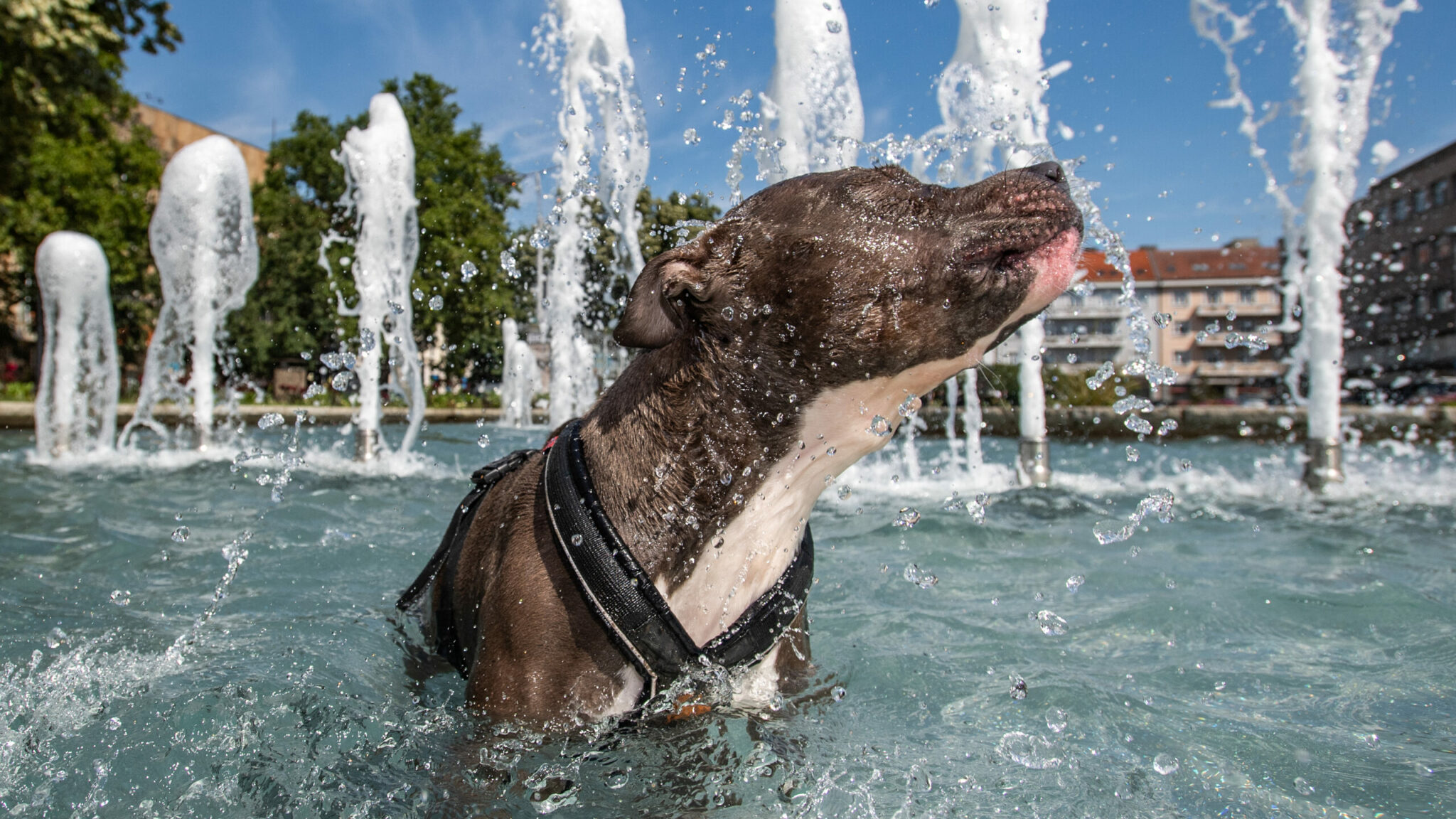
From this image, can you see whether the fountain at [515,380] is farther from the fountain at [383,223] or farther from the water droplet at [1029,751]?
the water droplet at [1029,751]

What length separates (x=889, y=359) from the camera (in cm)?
206

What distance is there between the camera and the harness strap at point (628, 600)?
6.53 ft

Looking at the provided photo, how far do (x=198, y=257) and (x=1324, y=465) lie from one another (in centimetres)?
1351

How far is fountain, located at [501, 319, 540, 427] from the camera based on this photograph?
61.3 feet

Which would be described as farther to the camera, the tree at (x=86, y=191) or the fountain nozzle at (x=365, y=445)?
the tree at (x=86, y=191)

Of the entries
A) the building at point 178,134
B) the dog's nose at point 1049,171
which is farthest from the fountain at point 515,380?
the building at point 178,134

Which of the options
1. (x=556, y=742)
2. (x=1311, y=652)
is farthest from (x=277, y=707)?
(x=1311, y=652)

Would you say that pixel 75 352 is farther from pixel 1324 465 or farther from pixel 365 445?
pixel 1324 465

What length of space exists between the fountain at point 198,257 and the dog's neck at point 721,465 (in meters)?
11.4

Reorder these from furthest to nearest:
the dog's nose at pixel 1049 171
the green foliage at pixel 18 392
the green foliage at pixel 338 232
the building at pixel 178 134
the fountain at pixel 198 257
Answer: the building at pixel 178 134 → the green foliage at pixel 338 232 → the green foliage at pixel 18 392 → the fountain at pixel 198 257 → the dog's nose at pixel 1049 171

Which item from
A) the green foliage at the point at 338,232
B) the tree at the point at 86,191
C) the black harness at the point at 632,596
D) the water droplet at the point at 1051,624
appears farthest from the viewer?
the green foliage at the point at 338,232

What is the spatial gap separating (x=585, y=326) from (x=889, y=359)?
1297cm

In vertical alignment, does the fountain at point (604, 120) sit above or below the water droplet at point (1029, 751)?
above

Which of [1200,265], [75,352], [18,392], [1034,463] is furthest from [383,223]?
[1200,265]
